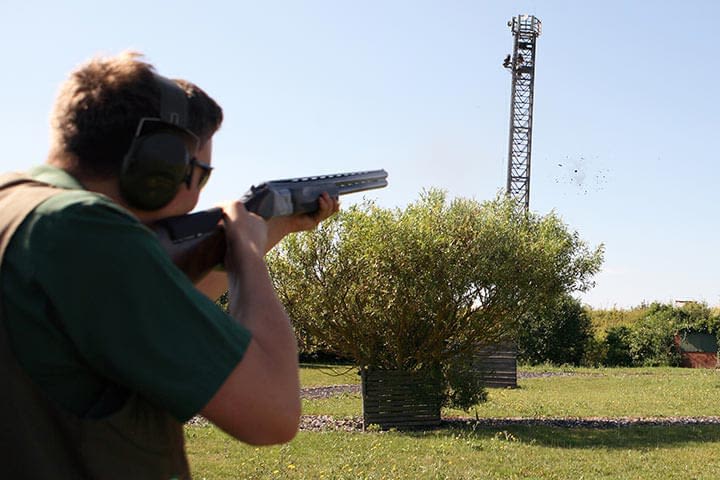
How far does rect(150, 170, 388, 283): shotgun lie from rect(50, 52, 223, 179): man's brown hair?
1.02 feet

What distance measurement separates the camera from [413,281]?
18.2m

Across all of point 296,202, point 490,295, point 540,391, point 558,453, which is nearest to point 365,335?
point 490,295

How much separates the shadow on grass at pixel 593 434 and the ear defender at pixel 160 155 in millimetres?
14486

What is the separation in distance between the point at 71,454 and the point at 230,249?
668mm

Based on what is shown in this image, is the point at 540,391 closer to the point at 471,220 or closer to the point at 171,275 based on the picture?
the point at 471,220

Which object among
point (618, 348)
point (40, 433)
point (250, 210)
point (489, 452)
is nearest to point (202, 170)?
point (250, 210)

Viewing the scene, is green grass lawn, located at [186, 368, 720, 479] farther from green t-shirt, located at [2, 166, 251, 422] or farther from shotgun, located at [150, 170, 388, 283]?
green t-shirt, located at [2, 166, 251, 422]

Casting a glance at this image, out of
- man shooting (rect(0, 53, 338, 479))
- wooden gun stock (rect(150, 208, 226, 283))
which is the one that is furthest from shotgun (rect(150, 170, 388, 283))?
man shooting (rect(0, 53, 338, 479))

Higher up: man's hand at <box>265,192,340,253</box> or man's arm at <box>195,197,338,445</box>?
man's hand at <box>265,192,340,253</box>

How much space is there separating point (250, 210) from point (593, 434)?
53.0 feet

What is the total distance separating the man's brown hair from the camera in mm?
1920

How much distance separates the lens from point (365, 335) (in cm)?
1875

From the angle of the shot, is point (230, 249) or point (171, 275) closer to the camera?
point (171, 275)

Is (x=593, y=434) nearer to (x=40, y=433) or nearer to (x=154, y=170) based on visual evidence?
(x=154, y=170)
